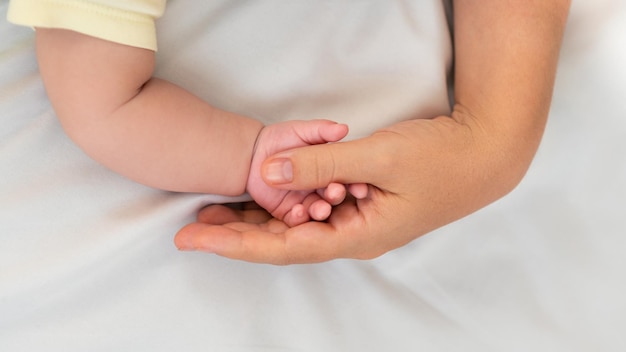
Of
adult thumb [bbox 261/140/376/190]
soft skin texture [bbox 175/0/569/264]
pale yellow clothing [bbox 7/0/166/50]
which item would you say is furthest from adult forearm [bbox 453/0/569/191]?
pale yellow clothing [bbox 7/0/166/50]

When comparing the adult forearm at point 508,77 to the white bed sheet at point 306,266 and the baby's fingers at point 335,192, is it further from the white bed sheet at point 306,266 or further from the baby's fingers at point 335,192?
the baby's fingers at point 335,192

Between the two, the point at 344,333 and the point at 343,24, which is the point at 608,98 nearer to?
the point at 343,24

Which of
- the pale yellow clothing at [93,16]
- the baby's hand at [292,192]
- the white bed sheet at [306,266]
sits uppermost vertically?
the pale yellow clothing at [93,16]

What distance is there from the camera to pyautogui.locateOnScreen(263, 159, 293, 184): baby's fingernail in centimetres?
69

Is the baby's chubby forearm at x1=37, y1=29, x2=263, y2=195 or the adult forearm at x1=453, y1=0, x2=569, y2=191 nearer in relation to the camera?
the baby's chubby forearm at x1=37, y1=29, x2=263, y2=195

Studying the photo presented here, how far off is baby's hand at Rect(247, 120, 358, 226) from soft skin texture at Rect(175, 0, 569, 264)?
2 centimetres

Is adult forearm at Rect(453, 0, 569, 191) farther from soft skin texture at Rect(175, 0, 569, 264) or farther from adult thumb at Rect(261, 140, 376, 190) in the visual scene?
adult thumb at Rect(261, 140, 376, 190)

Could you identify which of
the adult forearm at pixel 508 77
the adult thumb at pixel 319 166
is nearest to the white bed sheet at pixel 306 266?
the adult forearm at pixel 508 77

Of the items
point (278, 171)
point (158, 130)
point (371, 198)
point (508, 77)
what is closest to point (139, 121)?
point (158, 130)

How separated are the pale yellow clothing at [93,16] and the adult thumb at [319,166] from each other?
7.6 inches

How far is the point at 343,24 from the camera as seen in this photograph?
91cm

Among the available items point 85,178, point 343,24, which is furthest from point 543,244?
point 85,178

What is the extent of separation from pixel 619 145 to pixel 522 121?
235mm

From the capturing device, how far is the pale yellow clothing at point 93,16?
2.07 ft
